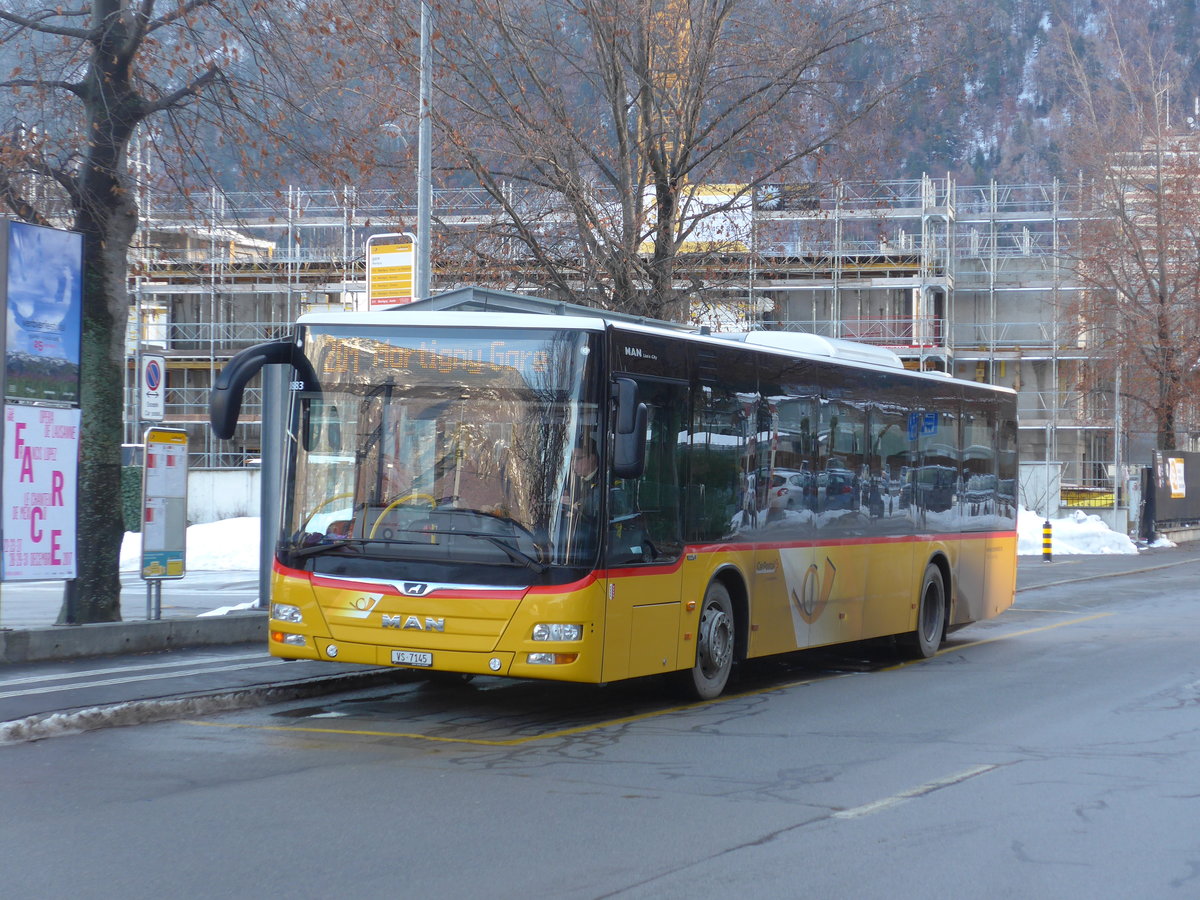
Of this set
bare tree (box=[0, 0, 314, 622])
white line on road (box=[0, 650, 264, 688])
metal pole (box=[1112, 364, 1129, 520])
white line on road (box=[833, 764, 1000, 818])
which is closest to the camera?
white line on road (box=[833, 764, 1000, 818])

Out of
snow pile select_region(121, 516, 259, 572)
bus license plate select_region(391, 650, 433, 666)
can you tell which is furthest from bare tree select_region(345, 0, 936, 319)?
snow pile select_region(121, 516, 259, 572)

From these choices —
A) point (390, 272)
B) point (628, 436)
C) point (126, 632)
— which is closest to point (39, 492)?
point (126, 632)

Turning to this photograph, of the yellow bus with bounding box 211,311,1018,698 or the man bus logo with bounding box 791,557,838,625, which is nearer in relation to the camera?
the yellow bus with bounding box 211,311,1018,698

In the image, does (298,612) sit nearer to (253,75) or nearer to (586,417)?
(586,417)

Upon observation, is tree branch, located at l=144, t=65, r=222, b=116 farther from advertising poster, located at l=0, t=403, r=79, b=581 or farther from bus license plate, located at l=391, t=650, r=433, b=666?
bus license plate, located at l=391, t=650, r=433, b=666

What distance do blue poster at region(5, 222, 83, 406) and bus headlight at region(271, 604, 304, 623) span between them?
3.68m

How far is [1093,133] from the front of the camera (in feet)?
173

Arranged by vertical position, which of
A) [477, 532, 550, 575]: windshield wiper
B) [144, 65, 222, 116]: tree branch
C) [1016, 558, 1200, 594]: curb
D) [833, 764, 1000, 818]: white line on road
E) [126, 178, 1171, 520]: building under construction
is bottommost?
[1016, 558, 1200, 594]: curb

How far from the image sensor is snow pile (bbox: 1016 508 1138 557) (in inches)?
1563

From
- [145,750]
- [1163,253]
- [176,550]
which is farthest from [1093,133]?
[145,750]

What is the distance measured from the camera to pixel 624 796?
796cm

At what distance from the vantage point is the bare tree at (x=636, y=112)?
2134cm

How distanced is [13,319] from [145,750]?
203 inches

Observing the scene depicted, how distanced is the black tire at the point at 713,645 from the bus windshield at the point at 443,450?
6.44ft
